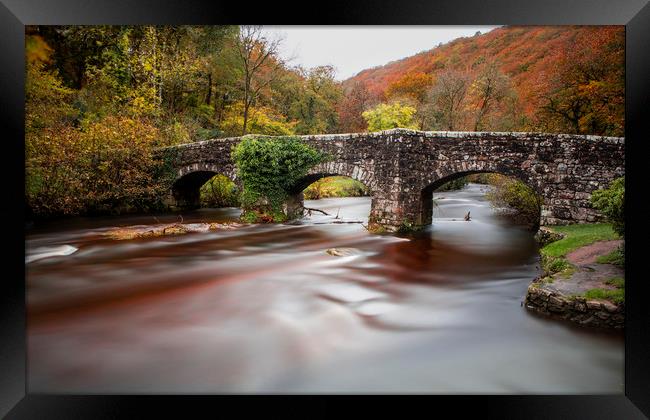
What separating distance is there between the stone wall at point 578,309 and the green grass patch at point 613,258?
1027mm

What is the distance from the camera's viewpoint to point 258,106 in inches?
810

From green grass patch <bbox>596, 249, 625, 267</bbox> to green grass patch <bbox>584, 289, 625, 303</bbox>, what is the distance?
0.83 m

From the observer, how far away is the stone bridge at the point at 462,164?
27.1ft

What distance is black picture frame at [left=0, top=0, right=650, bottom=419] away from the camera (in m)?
2.66

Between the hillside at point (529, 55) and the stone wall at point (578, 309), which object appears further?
the hillside at point (529, 55)

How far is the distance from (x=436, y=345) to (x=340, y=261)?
3447 mm

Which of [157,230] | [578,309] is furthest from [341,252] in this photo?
[157,230]

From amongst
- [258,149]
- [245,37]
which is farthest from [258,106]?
[258,149]

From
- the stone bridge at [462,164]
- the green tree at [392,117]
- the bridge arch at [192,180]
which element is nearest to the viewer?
the stone bridge at [462,164]

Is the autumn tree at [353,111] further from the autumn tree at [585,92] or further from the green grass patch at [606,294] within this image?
the green grass patch at [606,294]

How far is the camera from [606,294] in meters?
3.93

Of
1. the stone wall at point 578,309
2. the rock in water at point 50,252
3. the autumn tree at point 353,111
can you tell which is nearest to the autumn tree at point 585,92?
the stone wall at point 578,309

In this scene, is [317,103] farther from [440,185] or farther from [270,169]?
[440,185]
